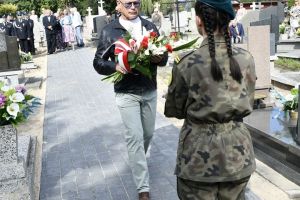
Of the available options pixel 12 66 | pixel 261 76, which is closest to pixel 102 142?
pixel 261 76

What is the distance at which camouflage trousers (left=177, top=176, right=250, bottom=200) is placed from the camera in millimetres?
2578

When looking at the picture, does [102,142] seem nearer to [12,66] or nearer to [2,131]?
[2,131]

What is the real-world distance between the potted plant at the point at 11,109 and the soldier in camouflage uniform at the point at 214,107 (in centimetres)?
198

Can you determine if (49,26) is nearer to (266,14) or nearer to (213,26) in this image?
(266,14)

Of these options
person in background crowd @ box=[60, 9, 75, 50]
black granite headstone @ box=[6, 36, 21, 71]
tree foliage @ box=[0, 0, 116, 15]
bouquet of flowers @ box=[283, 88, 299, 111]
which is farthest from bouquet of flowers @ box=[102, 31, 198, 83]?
tree foliage @ box=[0, 0, 116, 15]

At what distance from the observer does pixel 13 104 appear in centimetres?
411

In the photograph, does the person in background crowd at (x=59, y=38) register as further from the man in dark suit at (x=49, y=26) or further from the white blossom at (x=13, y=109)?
the white blossom at (x=13, y=109)

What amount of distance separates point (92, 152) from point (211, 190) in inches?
145

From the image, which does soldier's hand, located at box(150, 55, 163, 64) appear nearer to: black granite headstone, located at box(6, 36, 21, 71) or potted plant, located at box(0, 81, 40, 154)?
potted plant, located at box(0, 81, 40, 154)

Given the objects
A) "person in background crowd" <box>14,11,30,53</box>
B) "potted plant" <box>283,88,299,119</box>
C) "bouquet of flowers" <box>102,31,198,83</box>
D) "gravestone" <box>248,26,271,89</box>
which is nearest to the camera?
"bouquet of flowers" <box>102,31,198,83</box>

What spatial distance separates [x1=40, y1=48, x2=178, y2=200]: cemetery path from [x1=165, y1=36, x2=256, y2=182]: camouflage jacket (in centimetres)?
196

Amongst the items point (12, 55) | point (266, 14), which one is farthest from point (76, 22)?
point (12, 55)

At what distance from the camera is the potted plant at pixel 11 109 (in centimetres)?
409

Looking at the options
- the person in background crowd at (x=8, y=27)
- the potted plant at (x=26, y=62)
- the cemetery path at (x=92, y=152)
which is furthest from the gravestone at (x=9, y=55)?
the person in background crowd at (x=8, y=27)
